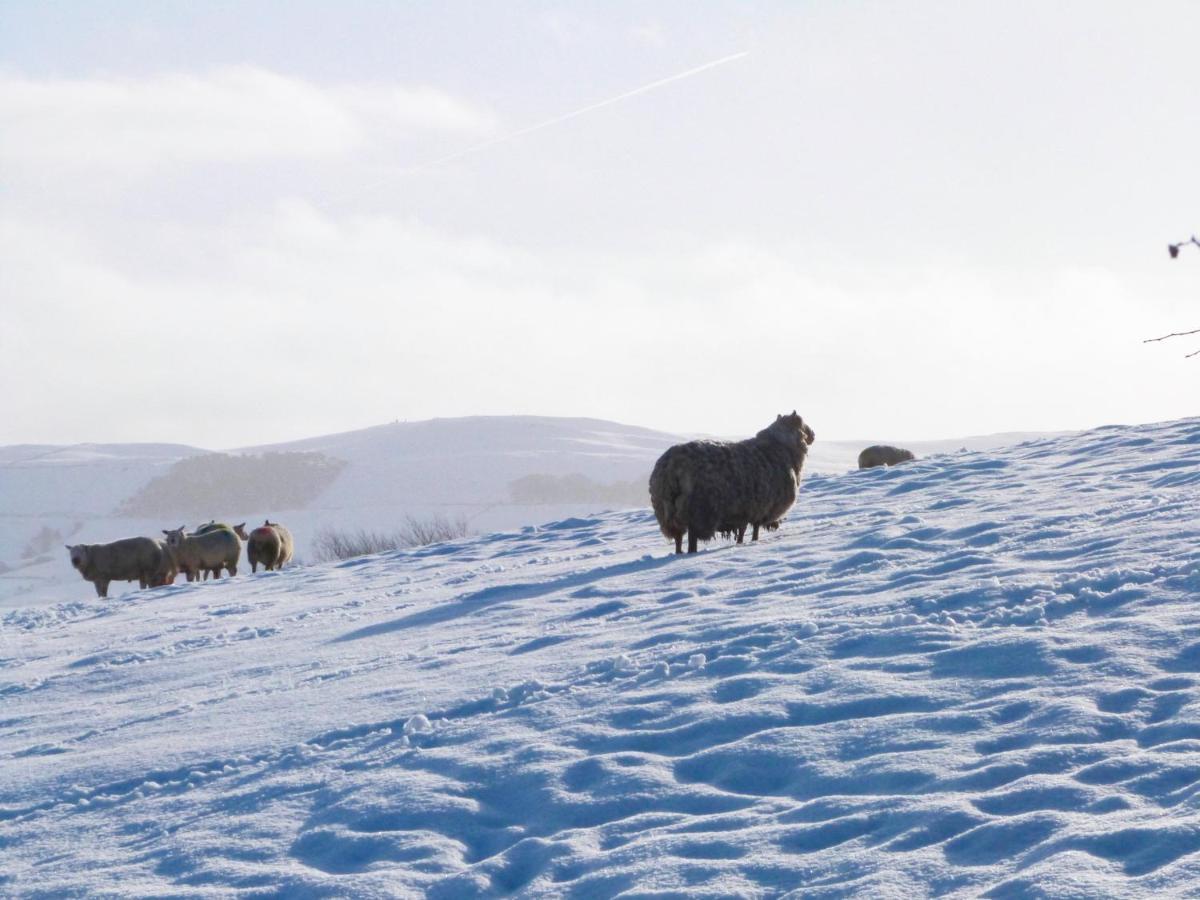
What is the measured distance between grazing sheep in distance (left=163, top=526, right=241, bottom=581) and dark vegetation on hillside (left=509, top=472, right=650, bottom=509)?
112 feet

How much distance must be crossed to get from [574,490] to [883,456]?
3590 centimetres

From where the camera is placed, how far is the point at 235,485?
6316 centimetres

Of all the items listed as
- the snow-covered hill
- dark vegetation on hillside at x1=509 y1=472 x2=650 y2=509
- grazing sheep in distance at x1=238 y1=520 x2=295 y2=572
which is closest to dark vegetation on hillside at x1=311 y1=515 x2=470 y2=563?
the snow-covered hill

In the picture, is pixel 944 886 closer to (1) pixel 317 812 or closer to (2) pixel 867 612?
(1) pixel 317 812

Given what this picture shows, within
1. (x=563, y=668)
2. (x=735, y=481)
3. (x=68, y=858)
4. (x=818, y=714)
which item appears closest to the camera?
(x=68, y=858)

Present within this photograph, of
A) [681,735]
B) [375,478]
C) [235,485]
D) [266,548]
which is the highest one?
[235,485]

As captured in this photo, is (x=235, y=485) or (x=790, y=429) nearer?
(x=790, y=429)

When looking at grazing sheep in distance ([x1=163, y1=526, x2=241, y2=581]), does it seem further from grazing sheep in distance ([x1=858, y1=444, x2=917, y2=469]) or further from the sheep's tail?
the sheep's tail

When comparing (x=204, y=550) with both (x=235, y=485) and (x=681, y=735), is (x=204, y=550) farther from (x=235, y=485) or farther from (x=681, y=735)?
(x=235, y=485)

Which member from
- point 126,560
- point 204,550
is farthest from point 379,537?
point 126,560

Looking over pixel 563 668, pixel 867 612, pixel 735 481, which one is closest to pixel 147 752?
pixel 563 668

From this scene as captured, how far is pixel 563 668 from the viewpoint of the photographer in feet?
30.2

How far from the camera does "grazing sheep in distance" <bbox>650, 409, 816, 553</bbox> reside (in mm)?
→ 13961

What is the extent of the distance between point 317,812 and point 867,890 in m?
2.99
